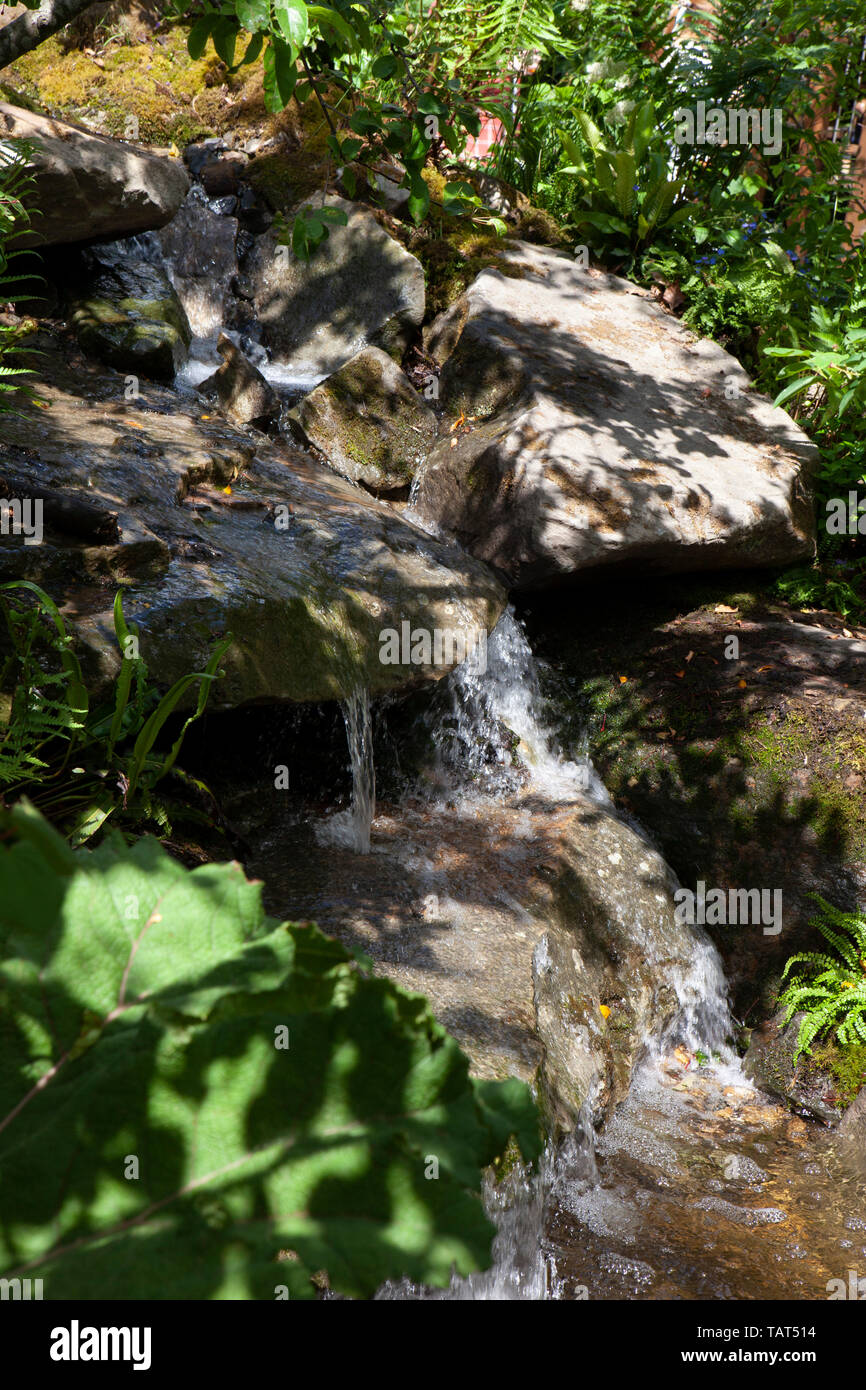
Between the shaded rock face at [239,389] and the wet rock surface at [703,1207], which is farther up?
the shaded rock face at [239,389]

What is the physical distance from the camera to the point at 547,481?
5.75 metres

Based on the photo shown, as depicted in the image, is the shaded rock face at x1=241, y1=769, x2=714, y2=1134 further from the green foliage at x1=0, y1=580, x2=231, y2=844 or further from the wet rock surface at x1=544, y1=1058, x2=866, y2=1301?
the green foliage at x1=0, y1=580, x2=231, y2=844

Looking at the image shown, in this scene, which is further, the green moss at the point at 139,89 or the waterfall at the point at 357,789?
A: the green moss at the point at 139,89

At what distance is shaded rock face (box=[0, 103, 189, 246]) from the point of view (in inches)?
226

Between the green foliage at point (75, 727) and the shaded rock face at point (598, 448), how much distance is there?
2.76 m

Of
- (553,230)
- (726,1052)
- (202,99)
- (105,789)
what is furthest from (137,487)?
(202,99)

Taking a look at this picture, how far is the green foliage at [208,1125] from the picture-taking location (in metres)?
0.85

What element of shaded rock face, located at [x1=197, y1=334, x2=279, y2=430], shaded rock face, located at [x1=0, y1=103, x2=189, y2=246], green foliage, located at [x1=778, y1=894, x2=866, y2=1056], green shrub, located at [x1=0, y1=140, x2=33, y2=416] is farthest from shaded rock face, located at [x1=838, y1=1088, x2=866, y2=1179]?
Answer: shaded rock face, located at [x1=0, y1=103, x2=189, y2=246]

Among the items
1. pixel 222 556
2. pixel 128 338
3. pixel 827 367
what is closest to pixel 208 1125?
pixel 222 556

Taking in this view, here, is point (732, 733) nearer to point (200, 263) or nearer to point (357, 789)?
point (357, 789)

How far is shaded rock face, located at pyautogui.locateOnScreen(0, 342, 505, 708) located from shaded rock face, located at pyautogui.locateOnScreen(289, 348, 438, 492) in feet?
0.96

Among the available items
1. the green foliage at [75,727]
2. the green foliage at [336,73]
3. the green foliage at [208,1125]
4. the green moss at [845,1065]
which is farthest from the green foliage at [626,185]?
the green foliage at [208,1125]

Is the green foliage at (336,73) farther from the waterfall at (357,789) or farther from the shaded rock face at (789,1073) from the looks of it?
the shaded rock face at (789,1073)

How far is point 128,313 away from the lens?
633cm
